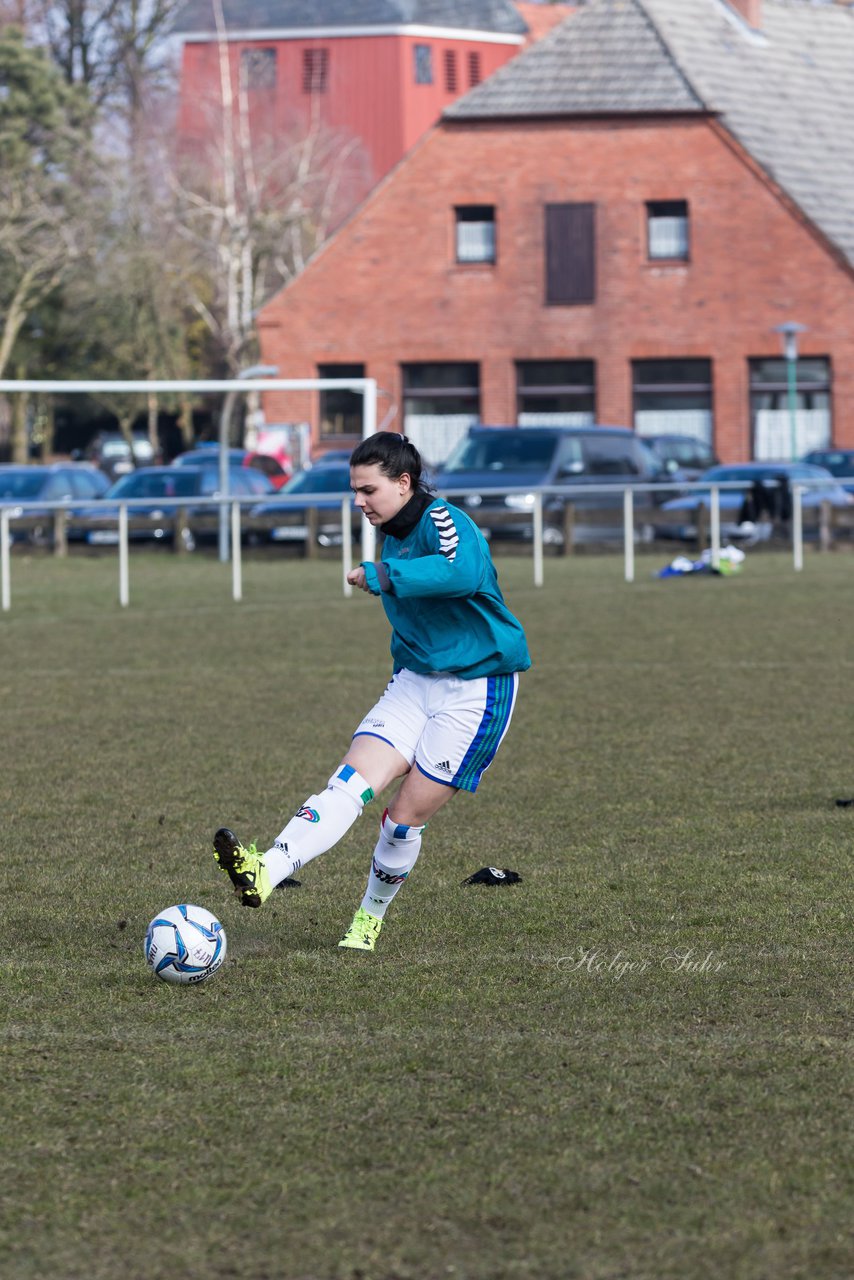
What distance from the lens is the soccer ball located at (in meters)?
5.93

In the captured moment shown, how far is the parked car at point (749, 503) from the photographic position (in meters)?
30.0

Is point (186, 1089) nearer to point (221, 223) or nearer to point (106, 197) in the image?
point (106, 197)

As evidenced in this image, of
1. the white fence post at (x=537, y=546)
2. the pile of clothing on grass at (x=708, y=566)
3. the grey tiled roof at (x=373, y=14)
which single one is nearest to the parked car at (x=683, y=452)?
the pile of clothing on grass at (x=708, y=566)

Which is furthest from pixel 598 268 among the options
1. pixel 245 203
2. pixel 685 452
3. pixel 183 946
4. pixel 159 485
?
pixel 183 946

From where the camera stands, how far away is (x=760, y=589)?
78.0 feet

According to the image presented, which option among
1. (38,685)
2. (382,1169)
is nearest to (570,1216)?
(382,1169)

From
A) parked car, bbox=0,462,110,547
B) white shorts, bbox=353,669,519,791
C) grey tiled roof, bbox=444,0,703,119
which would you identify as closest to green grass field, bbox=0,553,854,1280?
white shorts, bbox=353,669,519,791

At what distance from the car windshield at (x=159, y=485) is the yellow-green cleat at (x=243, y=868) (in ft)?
86.3

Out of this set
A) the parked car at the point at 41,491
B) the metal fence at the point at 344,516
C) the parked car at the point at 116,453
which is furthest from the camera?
the parked car at the point at 116,453

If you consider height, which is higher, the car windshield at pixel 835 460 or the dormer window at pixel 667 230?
the dormer window at pixel 667 230

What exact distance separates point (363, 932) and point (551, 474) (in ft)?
80.4

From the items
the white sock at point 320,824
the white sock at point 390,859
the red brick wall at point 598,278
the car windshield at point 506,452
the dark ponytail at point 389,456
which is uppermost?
the red brick wall at point 598,278

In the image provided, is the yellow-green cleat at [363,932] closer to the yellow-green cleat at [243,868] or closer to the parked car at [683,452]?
the yellow-green cleat at [243,868]

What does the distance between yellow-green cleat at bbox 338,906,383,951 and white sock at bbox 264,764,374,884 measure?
0.36m
